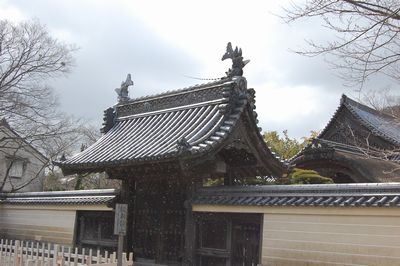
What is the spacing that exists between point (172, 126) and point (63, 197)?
6555 mm

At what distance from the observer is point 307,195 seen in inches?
386

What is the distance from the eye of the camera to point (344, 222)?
357 inches

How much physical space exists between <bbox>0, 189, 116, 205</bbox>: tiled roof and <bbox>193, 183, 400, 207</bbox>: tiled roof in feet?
14.8

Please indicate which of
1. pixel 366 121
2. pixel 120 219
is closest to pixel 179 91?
pixel 120 219

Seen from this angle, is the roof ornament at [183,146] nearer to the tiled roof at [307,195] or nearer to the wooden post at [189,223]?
the wooden post at [189,223]

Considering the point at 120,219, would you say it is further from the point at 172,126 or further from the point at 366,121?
the point at 366,121

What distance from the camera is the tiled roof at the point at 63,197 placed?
15523 millimetres

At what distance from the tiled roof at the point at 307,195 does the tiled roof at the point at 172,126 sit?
1.27m

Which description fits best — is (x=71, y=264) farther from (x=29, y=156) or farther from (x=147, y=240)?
(x=29, y=156)

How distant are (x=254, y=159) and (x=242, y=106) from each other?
5.56ft

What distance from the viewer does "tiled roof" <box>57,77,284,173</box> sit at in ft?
37.8

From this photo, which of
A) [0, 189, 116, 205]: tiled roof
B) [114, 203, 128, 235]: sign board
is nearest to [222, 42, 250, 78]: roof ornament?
[114, 203, 128, 235]: sign board

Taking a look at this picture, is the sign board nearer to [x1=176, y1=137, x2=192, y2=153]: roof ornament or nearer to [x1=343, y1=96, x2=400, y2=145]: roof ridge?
[x1=176, y1=137, x2=192, y2=153]: roof ornament

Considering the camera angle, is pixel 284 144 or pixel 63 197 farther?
pixel 284 144
